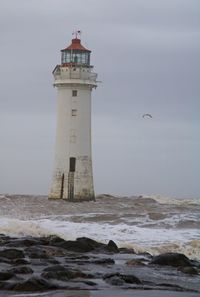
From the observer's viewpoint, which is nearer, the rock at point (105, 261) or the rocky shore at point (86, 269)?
the rocky shore at point (86, 269)

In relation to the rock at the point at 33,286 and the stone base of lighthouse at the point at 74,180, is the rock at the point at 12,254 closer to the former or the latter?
the rock at the point at 33,286

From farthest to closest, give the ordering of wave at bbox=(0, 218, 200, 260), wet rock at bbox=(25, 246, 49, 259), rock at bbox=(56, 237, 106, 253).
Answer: wave at bbox=(0, 218, 200, 260), rock at bbox=(56, 237, 106, 253), wet rock at bbox=(25, 246, 49, 259)

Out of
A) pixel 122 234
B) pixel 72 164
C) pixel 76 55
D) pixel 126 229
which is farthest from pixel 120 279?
pixel 76 55

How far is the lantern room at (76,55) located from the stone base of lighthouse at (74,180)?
5450 millimetres

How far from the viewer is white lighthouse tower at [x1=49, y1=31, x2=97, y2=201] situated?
3281 centimetres

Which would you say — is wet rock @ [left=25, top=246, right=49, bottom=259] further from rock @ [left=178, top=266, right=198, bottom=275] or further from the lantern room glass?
the lantern room glass

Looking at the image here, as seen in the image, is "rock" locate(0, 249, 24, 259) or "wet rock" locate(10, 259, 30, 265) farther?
"rock" locate(0, 249, 24, 259)

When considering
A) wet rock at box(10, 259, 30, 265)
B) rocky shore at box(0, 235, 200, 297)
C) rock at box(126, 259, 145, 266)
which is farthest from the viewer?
rock at box(126, 259, 145, 266)

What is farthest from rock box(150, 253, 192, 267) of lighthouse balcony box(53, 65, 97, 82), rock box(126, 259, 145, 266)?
lighthouse balcony box(53, 65, 97, 82)

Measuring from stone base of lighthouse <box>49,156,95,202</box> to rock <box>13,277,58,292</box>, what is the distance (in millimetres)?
24159

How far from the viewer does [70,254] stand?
41.4 ft

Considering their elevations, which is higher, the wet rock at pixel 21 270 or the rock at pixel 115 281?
the wet rock at pixel 21 270

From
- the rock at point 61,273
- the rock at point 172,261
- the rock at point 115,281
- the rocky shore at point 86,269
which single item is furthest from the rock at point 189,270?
the rock at point 61,273

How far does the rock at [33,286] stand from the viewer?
8.27 metres
